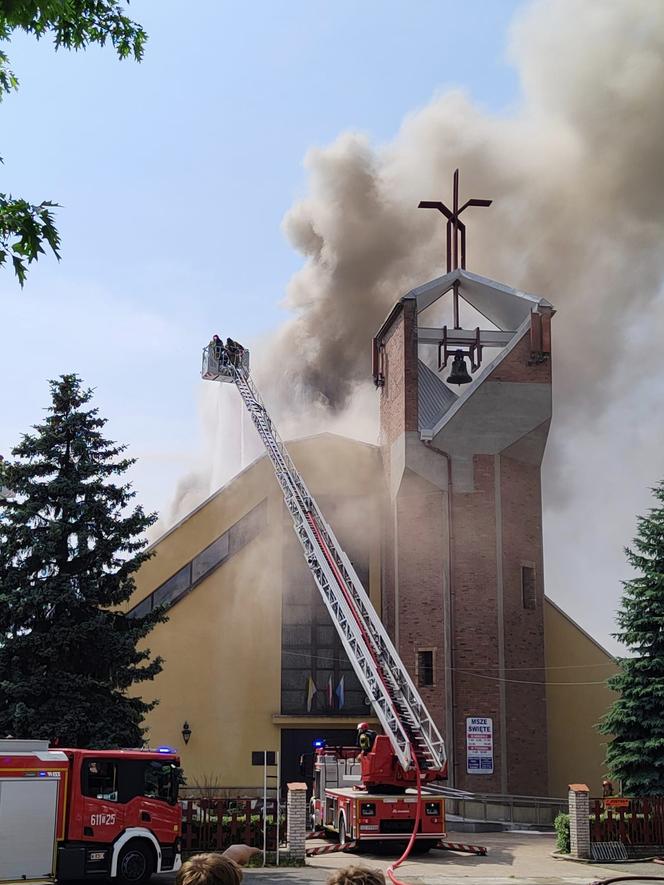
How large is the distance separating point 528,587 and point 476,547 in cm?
184

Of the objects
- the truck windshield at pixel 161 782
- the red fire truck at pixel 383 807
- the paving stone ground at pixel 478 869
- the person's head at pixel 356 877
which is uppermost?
the person's head at pixel 356 877

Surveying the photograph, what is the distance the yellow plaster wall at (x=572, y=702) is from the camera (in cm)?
2891

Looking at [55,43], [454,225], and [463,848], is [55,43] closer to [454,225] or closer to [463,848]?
[463,848]

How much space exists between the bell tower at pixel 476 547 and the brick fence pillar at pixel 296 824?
8.71 metres

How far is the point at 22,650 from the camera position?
1978 cm

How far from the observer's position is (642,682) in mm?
23203

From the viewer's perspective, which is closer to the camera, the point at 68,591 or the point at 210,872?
the point at 210,872

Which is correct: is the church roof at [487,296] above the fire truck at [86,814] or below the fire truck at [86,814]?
above

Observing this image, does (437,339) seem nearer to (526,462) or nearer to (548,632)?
(526,462)

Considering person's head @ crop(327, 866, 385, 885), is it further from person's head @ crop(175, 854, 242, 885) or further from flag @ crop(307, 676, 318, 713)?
flag @ crop(307, 676, 318, 713)

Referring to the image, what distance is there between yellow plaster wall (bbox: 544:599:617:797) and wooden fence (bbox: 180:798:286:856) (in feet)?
39.1

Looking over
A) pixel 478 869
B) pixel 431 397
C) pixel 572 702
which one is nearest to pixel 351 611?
pixel 478 869

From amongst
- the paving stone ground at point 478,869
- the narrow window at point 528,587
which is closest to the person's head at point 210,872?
the paving stone ground at point 478,869

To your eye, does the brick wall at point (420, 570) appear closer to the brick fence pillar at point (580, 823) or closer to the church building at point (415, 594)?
the church building at point (415, 594)
